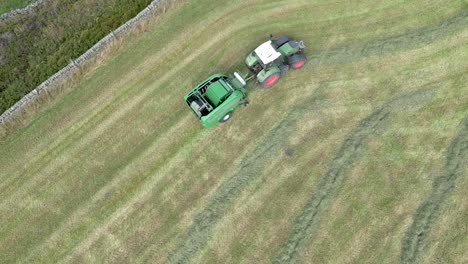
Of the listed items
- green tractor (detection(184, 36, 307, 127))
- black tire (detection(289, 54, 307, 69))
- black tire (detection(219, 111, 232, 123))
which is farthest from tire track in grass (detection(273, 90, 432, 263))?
black tire (detection(219, 111, 232, 123))

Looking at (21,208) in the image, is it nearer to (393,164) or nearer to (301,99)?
(301,99)

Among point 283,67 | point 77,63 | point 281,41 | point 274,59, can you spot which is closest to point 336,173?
point 283,67

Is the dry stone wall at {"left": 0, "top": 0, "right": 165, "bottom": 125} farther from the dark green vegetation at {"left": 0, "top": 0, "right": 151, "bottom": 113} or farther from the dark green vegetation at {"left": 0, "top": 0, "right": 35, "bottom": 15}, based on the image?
the dark green vegetation at {"left": 0, "top": 0, "right": 35, "bottom": 15}

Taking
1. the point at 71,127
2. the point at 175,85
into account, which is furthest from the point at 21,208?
the point at 175,85

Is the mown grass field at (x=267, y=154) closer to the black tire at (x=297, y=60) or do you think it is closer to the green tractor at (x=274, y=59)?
the black tire at (x=297, y=60)

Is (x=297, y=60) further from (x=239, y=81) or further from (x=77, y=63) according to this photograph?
(x=77, y=63)

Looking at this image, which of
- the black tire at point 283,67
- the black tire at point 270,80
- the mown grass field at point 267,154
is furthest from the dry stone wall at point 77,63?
the black tire at point 283,67
